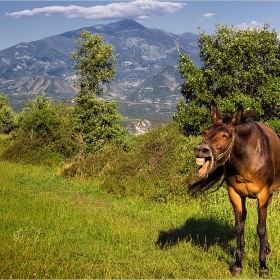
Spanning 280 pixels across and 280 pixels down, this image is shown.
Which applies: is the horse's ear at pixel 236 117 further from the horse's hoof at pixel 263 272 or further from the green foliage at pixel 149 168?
the green foliage at pixel 149 168

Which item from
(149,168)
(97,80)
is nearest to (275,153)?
(149,168)

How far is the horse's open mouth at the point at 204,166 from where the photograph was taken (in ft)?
16.1

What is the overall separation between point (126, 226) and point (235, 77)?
876 inches

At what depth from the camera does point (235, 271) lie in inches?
252

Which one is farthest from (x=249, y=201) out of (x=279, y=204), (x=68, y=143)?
(x=68, y=143)

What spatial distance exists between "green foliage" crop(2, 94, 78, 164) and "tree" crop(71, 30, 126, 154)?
7.48m

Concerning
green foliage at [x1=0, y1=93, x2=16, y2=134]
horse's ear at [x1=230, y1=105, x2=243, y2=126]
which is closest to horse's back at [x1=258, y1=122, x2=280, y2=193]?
horse's ear at [x1=230, y1=105, x2=243, y2=126]

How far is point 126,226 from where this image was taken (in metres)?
9.14

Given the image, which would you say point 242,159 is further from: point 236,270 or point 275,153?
point 236,270

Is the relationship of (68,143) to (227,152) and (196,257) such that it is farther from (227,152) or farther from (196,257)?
(227,152)

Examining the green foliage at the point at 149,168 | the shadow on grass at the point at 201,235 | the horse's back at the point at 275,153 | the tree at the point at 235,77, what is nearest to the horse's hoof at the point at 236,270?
the shadow on grass at the point at 201,235

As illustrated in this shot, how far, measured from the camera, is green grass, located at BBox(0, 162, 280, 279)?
20.8ft

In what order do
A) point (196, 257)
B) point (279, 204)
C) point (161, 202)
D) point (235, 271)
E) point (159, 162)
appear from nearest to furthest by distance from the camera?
point (235, 271) → point (196, 257) → point (279, 204) → point (161, 202) → point (159, 162)

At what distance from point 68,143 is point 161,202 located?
1195 cm
